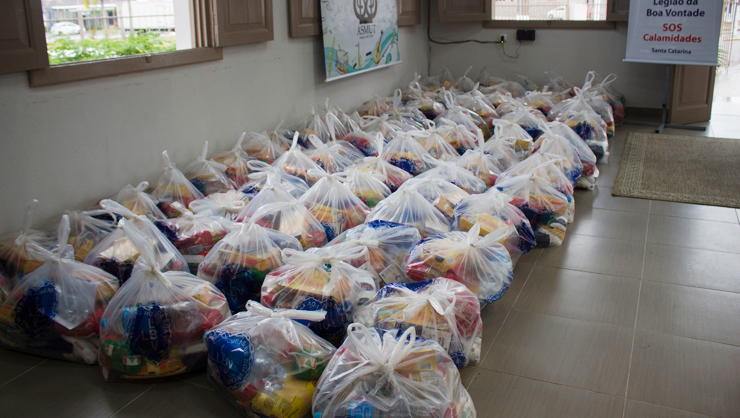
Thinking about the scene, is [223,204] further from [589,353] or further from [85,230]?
[589,353]

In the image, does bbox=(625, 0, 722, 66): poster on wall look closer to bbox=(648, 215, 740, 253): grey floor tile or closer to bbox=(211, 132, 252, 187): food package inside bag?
bbox=(648, 215, 740, 253): grey floor tile

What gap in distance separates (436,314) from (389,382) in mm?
334

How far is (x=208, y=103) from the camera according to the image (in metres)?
2.96

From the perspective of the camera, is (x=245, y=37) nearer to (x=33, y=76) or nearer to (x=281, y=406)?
(x=33, y=76)

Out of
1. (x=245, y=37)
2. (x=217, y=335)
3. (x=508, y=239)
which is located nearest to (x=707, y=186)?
(x=508, y=239)

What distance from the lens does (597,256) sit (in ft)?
8.00

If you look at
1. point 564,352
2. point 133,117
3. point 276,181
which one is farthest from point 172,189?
point 564,352

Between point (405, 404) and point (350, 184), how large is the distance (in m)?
1.43

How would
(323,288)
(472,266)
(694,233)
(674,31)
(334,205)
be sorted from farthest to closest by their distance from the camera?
(674,31) < (694,233) < (334,205) < (472,266) < (323,288)

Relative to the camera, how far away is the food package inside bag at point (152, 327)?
160 cm

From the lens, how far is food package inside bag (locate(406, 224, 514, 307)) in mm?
1873

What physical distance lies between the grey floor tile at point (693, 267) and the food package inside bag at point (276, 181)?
154cm

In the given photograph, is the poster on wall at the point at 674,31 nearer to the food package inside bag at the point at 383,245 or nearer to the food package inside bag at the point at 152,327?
Answer: the food package inside bag at the point at 383,245

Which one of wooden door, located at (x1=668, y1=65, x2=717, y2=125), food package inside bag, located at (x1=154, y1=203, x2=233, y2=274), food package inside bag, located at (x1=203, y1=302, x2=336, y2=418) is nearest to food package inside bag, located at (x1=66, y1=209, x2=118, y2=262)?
food package inside bag, located at (x1=154, y1=203, x2=233, y2=274)
